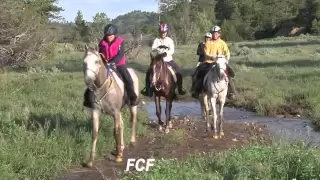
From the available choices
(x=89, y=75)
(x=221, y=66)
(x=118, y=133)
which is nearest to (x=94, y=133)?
(x=118, y=133)

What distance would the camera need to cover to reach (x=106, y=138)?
34.9 ft

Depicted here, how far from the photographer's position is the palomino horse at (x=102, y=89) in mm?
8602

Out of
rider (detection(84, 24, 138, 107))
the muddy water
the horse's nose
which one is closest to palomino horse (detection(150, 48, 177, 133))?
rider (detection(84, 24, 138, 107))

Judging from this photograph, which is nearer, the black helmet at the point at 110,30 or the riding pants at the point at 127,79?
the black helmet at the point at 110,30

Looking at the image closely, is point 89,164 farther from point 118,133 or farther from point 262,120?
point 262,120

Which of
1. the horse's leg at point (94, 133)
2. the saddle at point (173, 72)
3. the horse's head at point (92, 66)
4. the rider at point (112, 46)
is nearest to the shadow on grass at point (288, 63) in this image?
the saddle at point (173, 72)

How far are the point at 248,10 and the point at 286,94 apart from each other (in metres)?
74.0

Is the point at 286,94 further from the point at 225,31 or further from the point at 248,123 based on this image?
the point at 225,31

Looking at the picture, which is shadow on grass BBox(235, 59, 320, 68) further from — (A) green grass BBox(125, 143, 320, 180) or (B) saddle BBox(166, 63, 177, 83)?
(A) green grass BBox(125, 143, 320, 180)

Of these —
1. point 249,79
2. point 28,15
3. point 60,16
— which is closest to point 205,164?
point 249,79

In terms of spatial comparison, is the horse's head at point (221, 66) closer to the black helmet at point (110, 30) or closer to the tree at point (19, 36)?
the black helmet at point (110, 30)

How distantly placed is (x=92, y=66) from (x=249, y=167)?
3508mm

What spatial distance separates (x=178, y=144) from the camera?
37.0 ft

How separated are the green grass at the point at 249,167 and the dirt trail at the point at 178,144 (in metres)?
1.49
